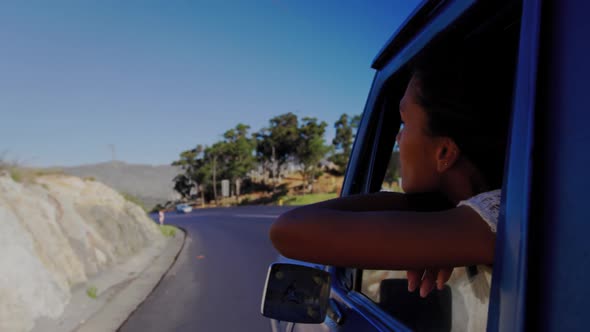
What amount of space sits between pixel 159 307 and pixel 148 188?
14527cm

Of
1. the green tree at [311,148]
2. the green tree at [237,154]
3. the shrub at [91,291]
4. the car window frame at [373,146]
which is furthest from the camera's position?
the green tree at [237,154]

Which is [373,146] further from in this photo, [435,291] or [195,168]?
[195,168]

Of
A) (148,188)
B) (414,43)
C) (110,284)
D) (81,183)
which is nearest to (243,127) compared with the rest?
(81,183)

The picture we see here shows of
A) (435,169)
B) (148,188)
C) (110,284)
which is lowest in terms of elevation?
(148,188)

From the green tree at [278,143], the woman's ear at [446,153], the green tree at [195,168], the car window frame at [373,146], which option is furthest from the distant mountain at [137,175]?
the woman's ear at [446,153]

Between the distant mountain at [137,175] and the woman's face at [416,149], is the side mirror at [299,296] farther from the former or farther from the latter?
the distant mountain at [137,175]

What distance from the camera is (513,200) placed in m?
0.76

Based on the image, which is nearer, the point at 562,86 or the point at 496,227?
the point at 562,86

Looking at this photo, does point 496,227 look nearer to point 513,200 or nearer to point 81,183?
point 513,200

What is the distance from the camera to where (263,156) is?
224 feet

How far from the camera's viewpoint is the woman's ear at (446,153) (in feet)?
3.49

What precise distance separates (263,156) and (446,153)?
67368mm

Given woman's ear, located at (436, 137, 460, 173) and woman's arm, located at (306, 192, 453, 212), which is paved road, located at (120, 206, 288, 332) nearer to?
woman's arm, located at (306, 192, 453, 212)

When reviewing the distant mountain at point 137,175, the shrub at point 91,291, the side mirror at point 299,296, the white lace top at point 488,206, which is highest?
the white lace top at point 488,206
